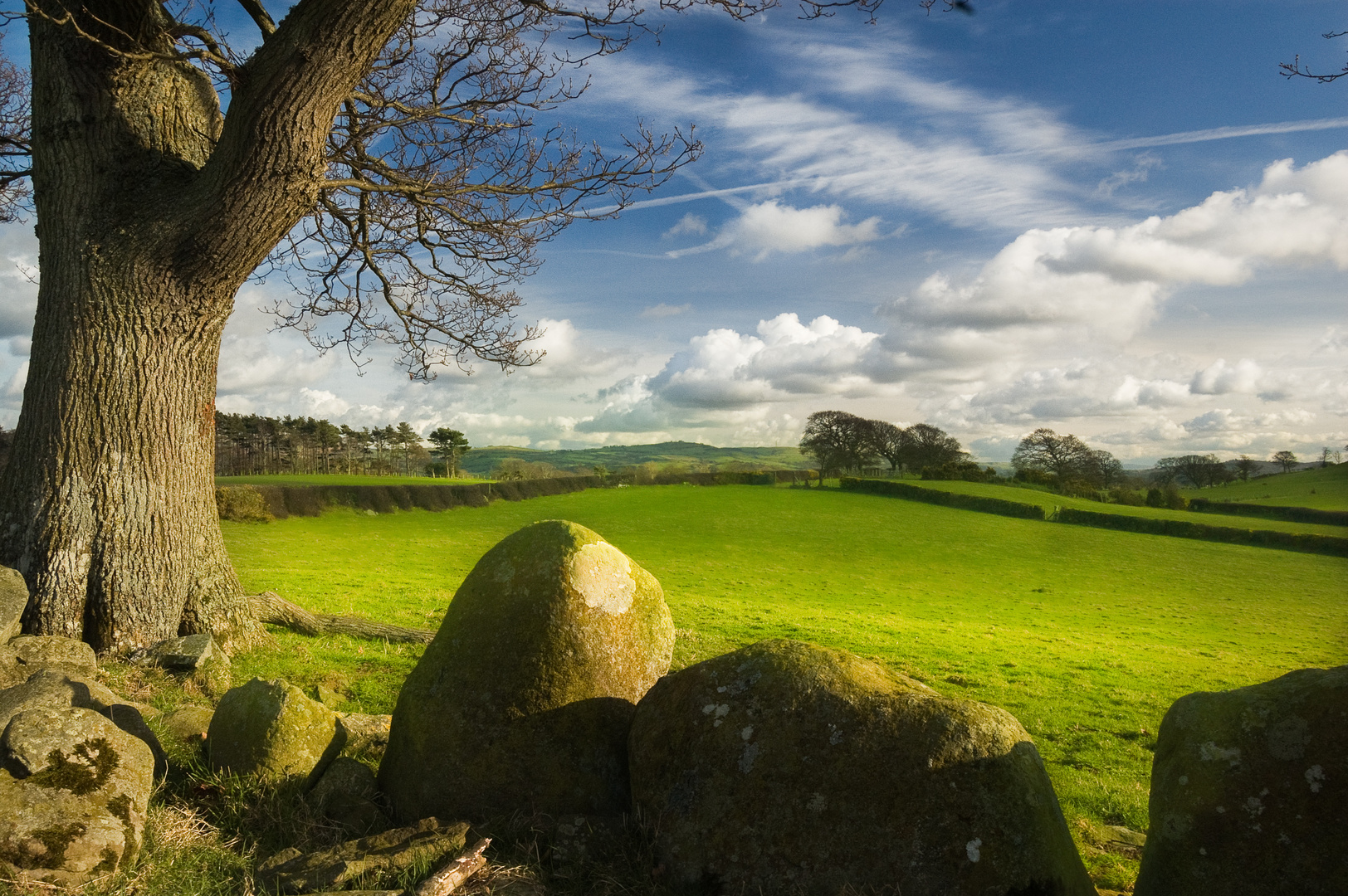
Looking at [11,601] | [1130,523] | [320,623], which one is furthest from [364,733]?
[1130,523]

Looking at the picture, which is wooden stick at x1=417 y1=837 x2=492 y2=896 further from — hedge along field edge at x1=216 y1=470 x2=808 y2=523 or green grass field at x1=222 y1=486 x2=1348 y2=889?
hedge along field edge at x1=216 y1=470 x2=808 y2=523

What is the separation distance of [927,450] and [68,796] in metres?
103

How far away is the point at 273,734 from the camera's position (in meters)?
5.86

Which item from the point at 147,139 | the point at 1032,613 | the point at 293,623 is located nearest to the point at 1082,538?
the point at 1032,613

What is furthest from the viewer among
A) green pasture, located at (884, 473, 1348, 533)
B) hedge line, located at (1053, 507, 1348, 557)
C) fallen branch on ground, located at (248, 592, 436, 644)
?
green pasture, located at (884, 473, 1348, 533)

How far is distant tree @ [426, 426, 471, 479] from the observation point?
107 meters

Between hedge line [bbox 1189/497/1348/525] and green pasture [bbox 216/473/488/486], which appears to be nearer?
hedge line [bbox 1189/497/1348/525]

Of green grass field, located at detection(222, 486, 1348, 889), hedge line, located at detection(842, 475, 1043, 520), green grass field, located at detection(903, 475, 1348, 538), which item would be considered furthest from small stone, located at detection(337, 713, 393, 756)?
hedge line, located at detection(842, 475, 1043, 520)

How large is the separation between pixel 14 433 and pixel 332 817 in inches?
294

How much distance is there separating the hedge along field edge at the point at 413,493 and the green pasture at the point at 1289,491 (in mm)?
41948

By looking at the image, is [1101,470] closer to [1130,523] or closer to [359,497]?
[1130,523]

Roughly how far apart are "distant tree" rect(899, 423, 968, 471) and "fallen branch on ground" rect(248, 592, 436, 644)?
90.6 m

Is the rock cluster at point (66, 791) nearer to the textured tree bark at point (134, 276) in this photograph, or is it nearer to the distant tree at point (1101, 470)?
the textured tree bark at point (134, 276)

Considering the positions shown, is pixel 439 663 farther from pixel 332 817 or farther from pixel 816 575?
pixel 816 575
